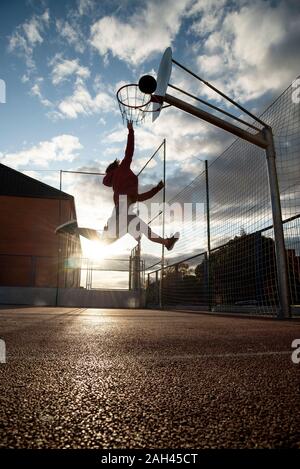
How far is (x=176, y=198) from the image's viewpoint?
11320mm

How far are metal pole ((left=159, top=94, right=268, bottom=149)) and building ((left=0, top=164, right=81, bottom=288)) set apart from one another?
517 inches

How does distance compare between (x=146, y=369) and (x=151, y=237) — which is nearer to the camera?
(x=146, y=369)

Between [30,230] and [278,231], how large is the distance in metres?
17.1

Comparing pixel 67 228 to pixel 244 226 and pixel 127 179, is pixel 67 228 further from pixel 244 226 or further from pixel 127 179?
pixel 244 226

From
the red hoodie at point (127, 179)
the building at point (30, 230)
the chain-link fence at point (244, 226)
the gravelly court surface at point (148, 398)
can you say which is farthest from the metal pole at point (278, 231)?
the building at point (30, 230)

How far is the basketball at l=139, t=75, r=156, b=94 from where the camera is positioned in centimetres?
602

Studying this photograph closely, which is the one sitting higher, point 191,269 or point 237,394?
point 191,269

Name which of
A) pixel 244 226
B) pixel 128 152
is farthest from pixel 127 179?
pixel 244 226

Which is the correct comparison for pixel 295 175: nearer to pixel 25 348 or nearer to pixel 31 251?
pixel 25 348

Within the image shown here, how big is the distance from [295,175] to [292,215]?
2.22ft

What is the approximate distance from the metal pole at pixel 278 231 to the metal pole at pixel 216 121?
152 millimetres

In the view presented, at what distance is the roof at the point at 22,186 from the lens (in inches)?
807

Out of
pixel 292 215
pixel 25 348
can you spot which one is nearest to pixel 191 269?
pixel 292 215

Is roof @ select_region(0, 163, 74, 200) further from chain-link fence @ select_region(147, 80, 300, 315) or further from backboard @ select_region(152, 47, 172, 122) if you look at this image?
backboard @ select_region(152, 47, 172, 122)
